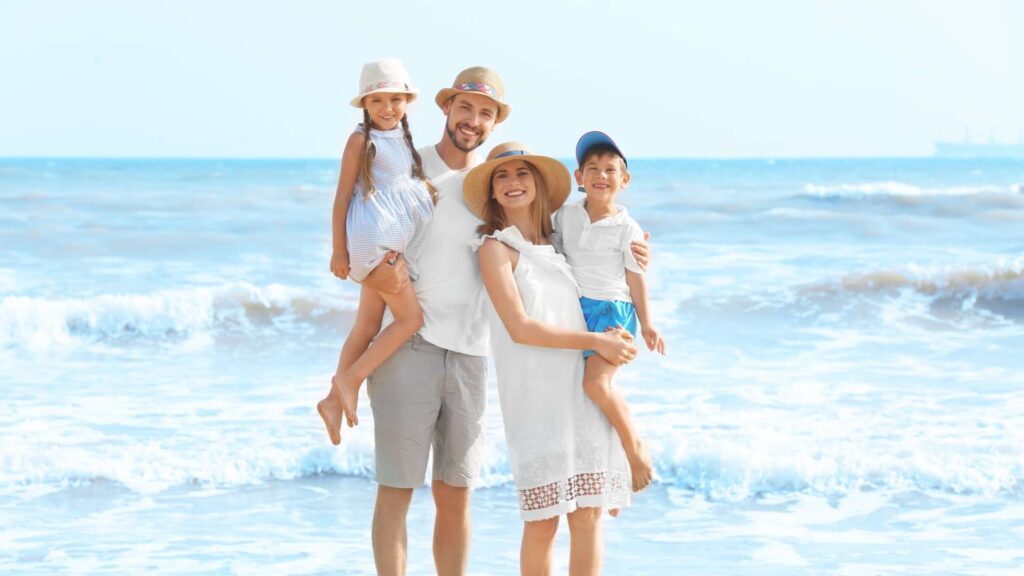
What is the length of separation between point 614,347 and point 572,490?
1.46ft

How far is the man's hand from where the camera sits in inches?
140

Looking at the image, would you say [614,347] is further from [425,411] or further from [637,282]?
[425,411]

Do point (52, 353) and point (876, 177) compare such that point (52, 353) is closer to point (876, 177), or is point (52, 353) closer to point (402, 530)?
point (402, 530)

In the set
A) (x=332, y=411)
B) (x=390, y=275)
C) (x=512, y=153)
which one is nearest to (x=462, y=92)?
(x=512, y=153)

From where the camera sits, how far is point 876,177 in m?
37.3

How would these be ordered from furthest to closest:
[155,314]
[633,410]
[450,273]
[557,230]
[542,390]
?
[155,314], [633,410], [450,273], [557,230], [542,390]

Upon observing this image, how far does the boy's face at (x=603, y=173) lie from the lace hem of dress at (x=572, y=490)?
32.4 inches

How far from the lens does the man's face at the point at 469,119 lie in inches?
142

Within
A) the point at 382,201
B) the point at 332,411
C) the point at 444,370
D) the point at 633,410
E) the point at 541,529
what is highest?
the point at 382,201

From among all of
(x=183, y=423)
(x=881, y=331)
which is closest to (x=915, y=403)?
(x=881, y=331)

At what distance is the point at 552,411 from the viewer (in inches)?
134

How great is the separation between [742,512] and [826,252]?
11207mm

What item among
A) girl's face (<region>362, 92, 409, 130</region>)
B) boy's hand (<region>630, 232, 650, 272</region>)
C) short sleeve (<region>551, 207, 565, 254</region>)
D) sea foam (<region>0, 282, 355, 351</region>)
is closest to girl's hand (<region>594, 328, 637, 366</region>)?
boy's hand (<region>630, 232, 650, 272</region>)

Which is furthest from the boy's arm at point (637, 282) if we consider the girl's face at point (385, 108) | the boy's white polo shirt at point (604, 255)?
the girl's face at point (385, 108)
